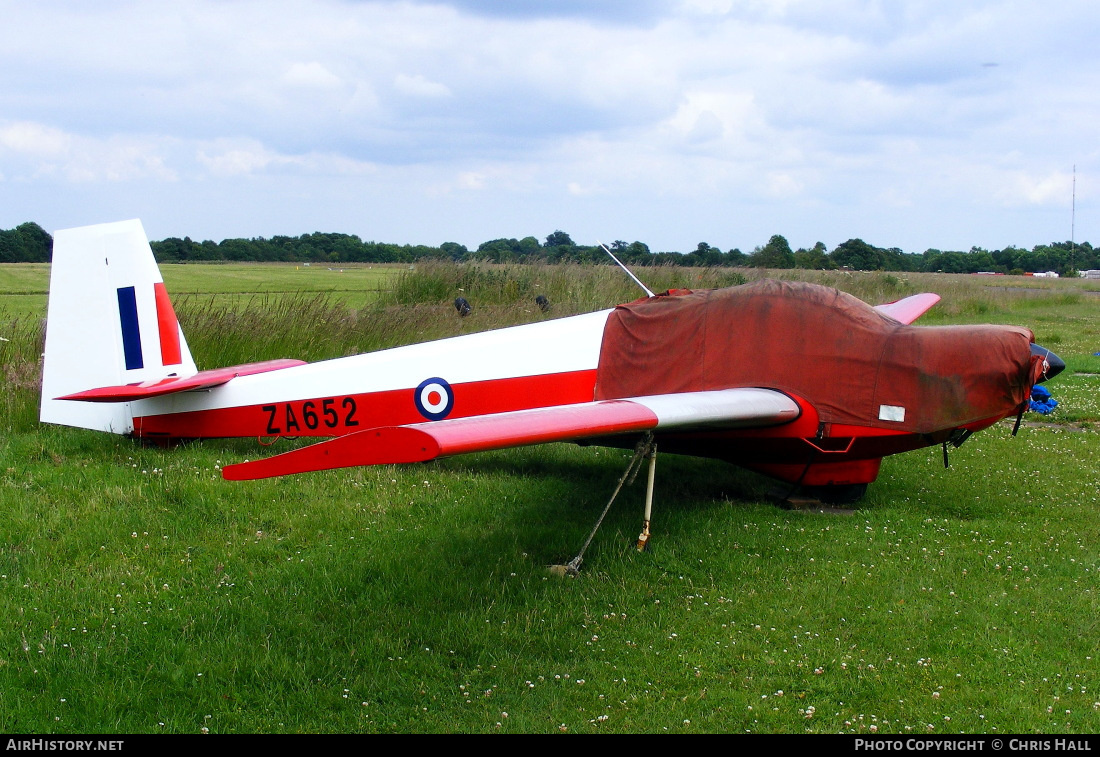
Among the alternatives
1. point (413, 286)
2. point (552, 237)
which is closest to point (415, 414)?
point (413, 286)

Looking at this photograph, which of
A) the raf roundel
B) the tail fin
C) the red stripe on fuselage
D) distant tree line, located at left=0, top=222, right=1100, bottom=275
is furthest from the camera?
distant tree line, located at left=0, top=222, right=1100, bottom=275

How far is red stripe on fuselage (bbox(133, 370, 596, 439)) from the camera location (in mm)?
6945

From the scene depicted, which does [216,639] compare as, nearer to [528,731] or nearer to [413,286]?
[528,731]

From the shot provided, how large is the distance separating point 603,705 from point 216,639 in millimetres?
2027

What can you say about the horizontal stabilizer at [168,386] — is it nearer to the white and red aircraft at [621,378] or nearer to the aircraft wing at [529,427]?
the white and red aircraft at [621,378]

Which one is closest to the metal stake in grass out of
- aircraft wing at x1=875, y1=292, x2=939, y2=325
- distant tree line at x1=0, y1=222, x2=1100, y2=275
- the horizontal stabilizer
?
the horizontal stabilizer

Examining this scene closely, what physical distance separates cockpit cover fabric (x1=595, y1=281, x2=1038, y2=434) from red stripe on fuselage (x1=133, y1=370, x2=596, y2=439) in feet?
1.37

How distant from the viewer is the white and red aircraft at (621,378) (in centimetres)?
575

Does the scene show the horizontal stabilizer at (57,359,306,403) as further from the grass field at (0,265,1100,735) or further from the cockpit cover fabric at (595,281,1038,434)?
the cockpit cover fabric at (595,281,1038,434)

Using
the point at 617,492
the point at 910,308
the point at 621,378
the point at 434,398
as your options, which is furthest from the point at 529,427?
the point at 910,308

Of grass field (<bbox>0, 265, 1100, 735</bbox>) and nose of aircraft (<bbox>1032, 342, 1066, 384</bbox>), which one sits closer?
grass field (<bbox>0, 265, 1100, 735</bbox>)

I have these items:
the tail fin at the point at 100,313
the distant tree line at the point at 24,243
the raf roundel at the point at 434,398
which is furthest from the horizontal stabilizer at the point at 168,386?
the distant tree line at the point at 24,243

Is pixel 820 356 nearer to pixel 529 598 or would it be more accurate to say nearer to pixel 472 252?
pixel 529 598

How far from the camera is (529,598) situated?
4.91 m
